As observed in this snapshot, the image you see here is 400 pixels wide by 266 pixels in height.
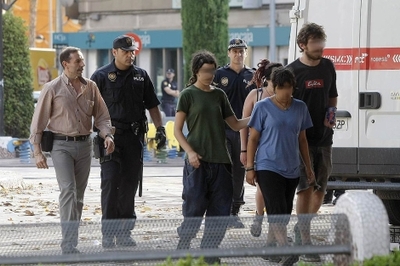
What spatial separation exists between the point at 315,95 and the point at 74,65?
201cm

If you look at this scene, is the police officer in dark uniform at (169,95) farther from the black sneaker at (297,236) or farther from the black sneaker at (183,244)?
the black sneaker at (183,244)

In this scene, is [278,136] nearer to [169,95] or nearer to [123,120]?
[123,120]

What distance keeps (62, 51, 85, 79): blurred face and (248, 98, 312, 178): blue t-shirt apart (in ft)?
5.43

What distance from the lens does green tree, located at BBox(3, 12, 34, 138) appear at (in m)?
28.6

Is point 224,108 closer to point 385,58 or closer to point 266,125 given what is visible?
point 266,125

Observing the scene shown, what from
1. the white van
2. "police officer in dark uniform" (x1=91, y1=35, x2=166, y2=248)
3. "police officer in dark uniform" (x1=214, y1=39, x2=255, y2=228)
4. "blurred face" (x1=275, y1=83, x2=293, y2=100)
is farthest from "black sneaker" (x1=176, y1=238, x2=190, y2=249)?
"police officer in dark uniform" (x1=214, y1=39, x2=255, y2=228)

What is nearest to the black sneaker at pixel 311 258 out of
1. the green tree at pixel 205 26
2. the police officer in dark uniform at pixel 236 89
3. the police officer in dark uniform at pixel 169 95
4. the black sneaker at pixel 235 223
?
the black sneaker at pixel 235 223

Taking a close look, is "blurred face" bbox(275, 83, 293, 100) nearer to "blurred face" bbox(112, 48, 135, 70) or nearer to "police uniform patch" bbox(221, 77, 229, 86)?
"blurred face" bbox(112, 48, 135, 70)

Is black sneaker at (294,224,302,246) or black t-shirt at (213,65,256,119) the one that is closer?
black sneaker at (294,224,302,246)

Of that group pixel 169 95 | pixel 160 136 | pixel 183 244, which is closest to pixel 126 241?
pixel 183 244

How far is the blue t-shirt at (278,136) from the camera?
8.81 meters

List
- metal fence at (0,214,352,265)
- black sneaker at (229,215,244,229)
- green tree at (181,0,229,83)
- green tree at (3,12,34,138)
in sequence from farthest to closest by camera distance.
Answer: green tree at (181,0,229,83)
green tree at (3,12,34,138)
black sneaker at (229,215,244,229)
metal fence at (0,214,352,265)

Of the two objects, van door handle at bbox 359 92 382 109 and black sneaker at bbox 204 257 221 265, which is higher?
van door handle at bbox 359 92 382 109

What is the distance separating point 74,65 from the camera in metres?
A: 9.67
